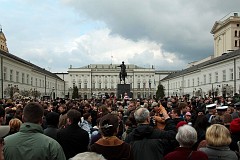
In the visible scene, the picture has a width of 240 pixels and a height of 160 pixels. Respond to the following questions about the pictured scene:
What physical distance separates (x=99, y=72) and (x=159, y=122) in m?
131

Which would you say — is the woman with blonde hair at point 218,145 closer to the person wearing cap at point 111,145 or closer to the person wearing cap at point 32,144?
the person wearing cap at point 111,145

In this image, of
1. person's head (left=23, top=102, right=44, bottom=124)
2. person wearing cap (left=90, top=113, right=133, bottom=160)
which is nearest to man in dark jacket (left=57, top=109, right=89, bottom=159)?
person wearing cap (left=90, top=113, right=133, bottom=160)

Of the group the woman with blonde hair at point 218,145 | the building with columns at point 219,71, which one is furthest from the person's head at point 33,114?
the building with columns at point 219,71

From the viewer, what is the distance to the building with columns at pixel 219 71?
172 feet

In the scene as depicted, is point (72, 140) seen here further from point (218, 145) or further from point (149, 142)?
point (218, 145)

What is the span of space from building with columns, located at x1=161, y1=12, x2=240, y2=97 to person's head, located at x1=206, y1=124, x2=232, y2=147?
1757 inches

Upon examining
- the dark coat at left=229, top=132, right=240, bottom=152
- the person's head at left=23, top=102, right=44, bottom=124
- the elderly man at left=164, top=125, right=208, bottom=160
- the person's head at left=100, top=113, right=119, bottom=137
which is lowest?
the dark coat at left=229, top=132, right=240, bottom=152

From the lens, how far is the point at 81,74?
441 feet

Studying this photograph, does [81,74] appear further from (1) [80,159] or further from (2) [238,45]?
(1) [80,159]

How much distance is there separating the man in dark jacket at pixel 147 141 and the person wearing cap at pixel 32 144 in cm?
143

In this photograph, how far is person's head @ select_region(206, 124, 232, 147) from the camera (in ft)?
14.8

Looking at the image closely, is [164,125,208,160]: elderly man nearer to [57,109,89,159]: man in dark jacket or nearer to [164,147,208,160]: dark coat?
[164,147,208,160]: dark coat

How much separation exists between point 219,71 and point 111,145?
5848 cm

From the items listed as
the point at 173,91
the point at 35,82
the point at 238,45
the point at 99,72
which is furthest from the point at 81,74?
the point at 238,45
